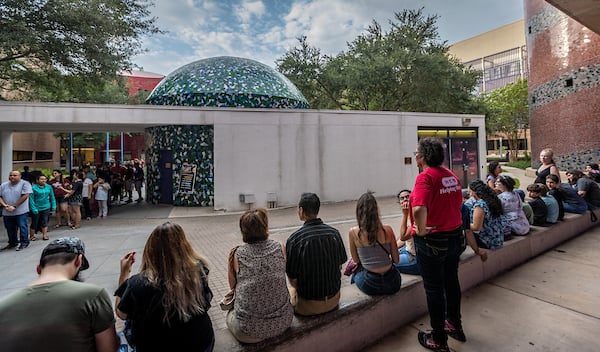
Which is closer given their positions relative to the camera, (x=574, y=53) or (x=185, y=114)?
(x=185, y=114)

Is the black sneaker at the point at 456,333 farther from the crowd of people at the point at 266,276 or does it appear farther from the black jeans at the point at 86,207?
the black jeans at the point at 86,207

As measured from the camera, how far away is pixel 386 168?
13.6m

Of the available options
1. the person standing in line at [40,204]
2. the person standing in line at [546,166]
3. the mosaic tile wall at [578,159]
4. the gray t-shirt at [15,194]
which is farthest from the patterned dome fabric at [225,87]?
the mosaic tile wall at [578,159]

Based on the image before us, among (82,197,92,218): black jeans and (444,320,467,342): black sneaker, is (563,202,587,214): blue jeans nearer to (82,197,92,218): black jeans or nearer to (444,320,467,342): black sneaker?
(444,320,467,342): black sneaker

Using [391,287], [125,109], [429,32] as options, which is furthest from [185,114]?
[429,32]

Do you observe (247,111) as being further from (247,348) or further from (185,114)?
(247,348)

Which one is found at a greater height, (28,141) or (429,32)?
(429,32)

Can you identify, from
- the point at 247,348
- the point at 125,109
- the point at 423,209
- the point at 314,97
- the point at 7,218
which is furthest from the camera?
the point at 314,97

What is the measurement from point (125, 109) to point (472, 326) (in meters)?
11.2

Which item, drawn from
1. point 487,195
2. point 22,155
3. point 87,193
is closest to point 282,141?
point 87,193

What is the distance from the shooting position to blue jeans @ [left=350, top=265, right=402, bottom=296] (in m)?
2.99

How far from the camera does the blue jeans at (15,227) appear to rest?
662 cm

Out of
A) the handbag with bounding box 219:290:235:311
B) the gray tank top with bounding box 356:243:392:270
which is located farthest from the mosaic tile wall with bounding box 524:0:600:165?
the handbag with bounding box 219:290:235:311

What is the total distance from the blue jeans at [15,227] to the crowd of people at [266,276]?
654 centimetres
